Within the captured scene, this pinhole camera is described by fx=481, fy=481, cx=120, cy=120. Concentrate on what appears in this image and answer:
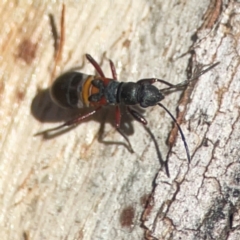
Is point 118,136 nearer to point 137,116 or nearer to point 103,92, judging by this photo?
point 137,116

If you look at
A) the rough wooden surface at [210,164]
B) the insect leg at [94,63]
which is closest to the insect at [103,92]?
the insect leg at [94,63]

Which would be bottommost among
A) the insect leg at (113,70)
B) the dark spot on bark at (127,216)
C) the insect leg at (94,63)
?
the dark spot on bark at (127,216)

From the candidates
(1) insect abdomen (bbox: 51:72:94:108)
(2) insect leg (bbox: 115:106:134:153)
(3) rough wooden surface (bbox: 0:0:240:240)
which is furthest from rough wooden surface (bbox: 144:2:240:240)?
(1) insect abdomen (bbox: 51:72:94:108)

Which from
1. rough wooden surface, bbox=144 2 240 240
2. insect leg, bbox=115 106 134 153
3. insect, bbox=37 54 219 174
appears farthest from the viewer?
insect, bbox=37 54 219 174

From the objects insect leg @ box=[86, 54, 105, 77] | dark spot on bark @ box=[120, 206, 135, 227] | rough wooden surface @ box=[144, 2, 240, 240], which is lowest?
dark spot on bark @ box=[120, 206, 135, 227]

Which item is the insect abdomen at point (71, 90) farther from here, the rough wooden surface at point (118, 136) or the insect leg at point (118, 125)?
the insect leg at point (118, 125)

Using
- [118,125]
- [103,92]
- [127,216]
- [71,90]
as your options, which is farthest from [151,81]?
[127,216]

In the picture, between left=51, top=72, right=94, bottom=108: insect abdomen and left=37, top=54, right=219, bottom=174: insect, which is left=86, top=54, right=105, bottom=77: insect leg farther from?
left=51, top=72, right=94, bottom=108: insect abdomen
